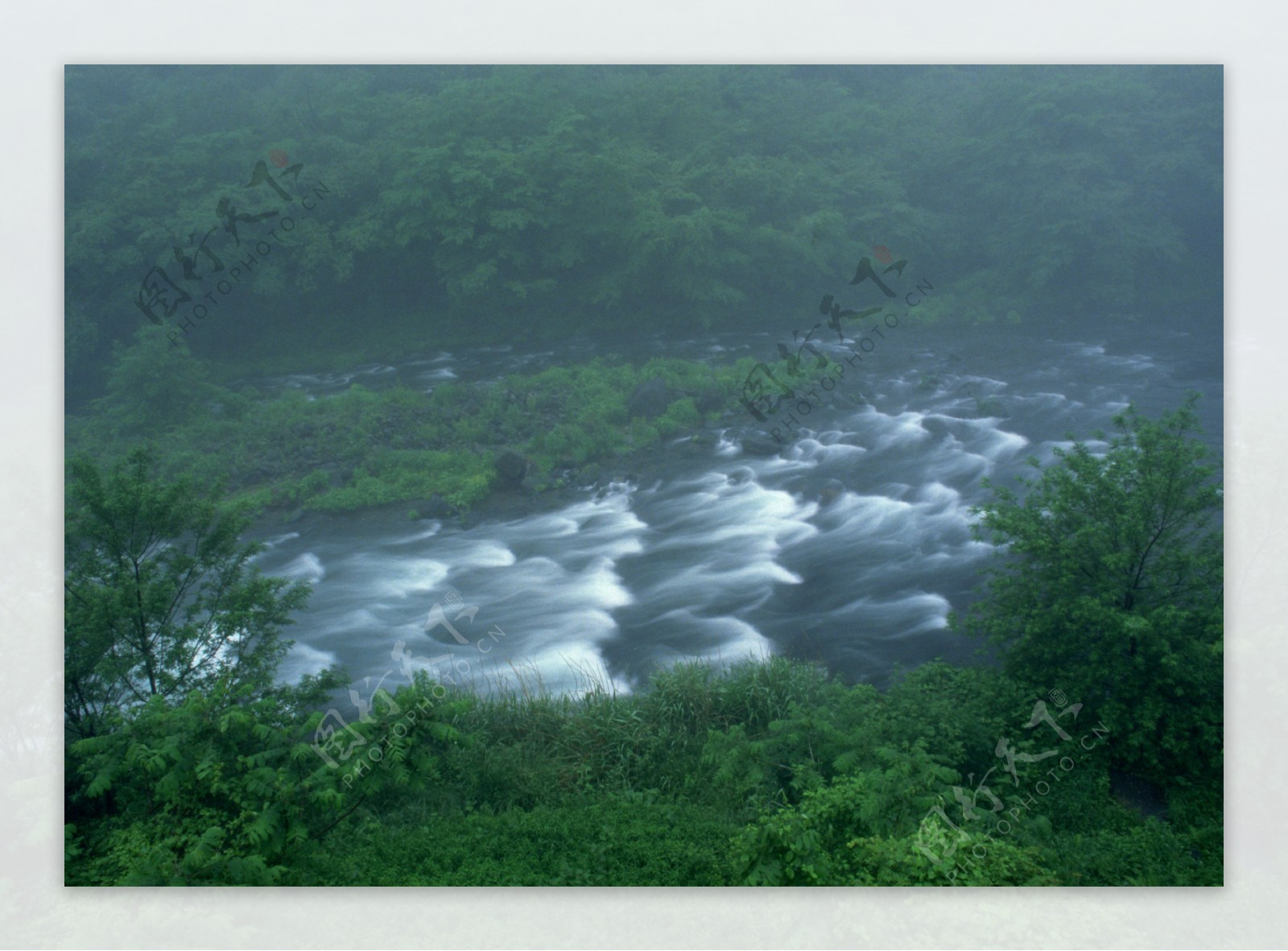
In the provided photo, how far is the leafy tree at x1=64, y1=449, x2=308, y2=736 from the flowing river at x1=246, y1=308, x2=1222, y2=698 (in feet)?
0.73

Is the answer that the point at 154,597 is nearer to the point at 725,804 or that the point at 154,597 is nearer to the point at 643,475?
the point at 643,475

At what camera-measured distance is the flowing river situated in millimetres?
5973

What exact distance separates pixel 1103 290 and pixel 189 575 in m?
6.21

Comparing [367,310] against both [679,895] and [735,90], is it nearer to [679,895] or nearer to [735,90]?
[735,90]

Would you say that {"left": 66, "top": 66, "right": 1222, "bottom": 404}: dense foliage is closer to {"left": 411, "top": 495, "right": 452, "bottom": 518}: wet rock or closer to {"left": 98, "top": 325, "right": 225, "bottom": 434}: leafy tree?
{"left": 98, "top": 325, "right": 225, "bottom": 434}: leafy tree

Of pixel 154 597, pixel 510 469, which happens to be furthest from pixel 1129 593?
pixel 154 597

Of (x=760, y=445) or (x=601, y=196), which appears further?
(x=601, y=196)

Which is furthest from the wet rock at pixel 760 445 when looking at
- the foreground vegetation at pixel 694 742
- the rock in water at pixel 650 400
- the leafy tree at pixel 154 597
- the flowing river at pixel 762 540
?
the leafy tree at pixel 154 597

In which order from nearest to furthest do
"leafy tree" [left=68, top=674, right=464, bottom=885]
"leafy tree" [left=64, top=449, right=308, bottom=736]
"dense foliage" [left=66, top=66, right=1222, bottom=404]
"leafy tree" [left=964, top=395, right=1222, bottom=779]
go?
"leafy tree" [left=68, top=674, right=464, bottom=885]
"leafy tree" [left=964, top=395, right=1222, bottom=779]
"leafy tree" [left=64, top=449, right=308, bottom=736]
"dense foliage" [left=66, top=66, right=1222, bottom=404]

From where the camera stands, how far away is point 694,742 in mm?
5785

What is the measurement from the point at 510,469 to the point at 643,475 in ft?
2.90

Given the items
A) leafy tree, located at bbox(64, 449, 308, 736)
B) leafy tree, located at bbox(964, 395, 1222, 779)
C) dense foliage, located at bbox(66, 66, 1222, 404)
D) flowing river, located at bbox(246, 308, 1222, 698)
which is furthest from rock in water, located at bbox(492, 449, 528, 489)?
leafy tree, located at bbox(964, 395, 1222, 779)

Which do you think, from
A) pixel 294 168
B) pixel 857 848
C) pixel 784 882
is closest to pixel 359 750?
pixel 784 882

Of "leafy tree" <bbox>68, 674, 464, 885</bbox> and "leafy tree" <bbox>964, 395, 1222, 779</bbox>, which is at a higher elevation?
"leafy tree" <bbox>964, 395, 1222, 779</bbox>
